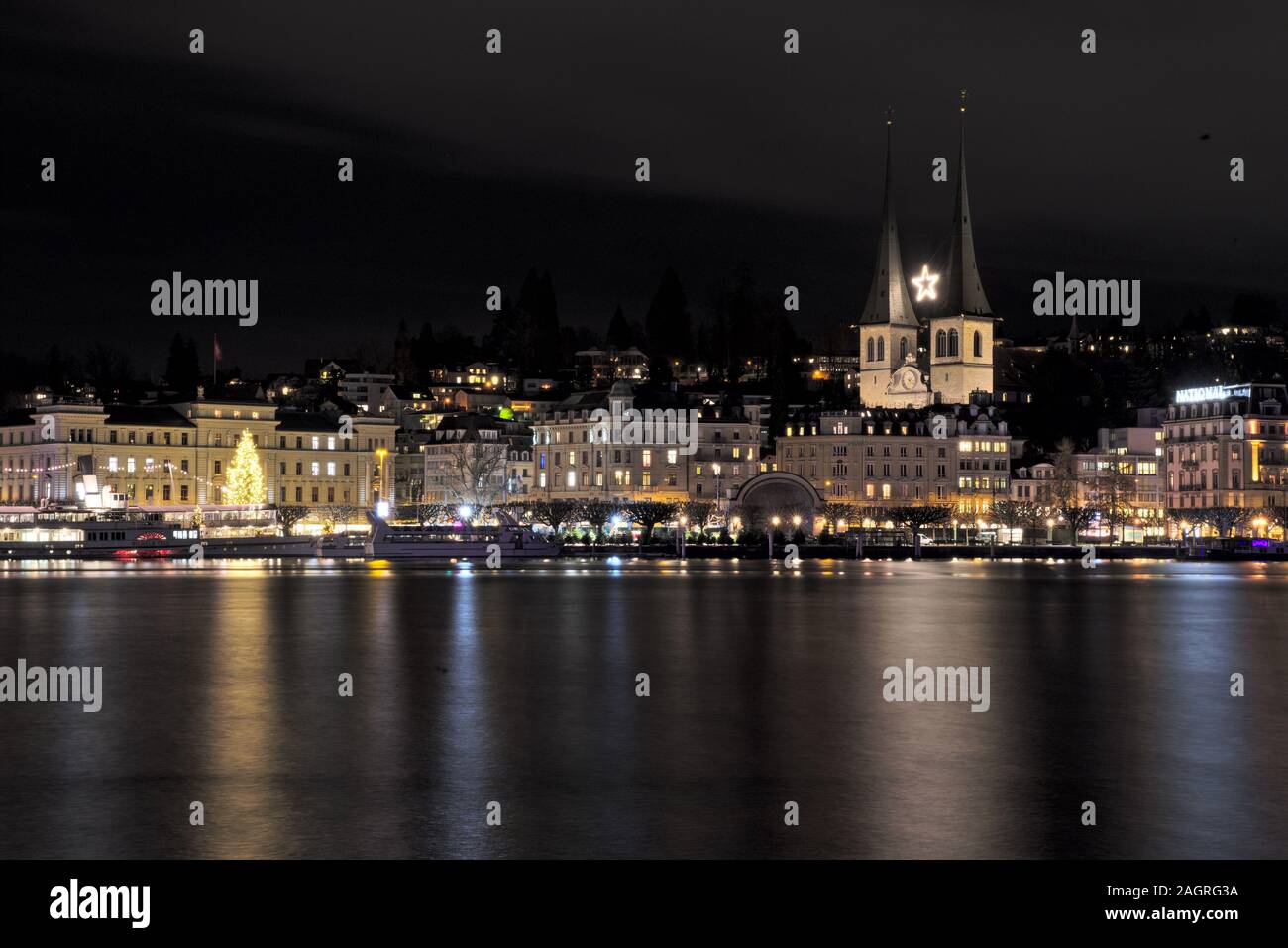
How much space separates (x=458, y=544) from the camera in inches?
3718

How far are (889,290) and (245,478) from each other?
78392 mm

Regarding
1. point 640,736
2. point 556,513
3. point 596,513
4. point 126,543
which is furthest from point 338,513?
point 640,736

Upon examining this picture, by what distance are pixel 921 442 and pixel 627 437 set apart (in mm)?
26689

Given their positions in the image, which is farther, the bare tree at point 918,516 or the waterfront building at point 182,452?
the waterfront building at point 182,452

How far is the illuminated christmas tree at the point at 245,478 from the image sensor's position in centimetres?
13250

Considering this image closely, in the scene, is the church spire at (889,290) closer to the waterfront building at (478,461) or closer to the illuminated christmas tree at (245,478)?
the waterfront building at (478,461)

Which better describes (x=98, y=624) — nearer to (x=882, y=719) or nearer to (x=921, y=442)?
(x=882, y=719)

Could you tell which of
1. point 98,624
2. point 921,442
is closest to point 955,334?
point 921,442

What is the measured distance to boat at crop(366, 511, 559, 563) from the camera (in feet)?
307

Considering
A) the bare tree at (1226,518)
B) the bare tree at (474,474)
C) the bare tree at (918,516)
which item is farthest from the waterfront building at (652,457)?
the bare tree at (1226,518)

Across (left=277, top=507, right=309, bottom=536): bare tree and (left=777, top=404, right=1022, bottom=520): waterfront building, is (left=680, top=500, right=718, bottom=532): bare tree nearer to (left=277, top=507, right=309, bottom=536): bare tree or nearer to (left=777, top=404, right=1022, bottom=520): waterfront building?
(left=777, top=404, right=1022, bottom=520): waterfront building

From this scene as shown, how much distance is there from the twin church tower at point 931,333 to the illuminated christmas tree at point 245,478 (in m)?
69.6

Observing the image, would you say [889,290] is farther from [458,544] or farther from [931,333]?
[458,544]

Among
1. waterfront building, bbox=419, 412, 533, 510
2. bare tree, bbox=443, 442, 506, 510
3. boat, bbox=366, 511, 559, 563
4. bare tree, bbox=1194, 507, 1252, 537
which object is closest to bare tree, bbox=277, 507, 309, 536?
bare tree, bbox=443, 442, 506, 510
